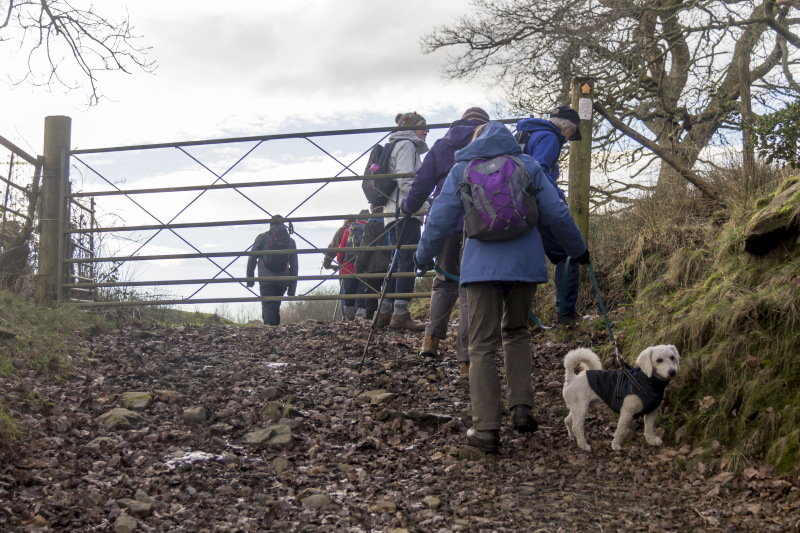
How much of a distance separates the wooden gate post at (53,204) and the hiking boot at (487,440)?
7.09 meters

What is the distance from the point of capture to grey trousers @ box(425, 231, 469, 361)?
592cm

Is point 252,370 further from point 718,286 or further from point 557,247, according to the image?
point 718,286

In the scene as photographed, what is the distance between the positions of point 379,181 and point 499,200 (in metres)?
4.41

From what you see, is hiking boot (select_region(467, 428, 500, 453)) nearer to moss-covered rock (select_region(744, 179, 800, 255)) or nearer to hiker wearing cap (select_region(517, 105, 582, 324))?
hiker wearing cap (select_region(517, 105, 582, 324))

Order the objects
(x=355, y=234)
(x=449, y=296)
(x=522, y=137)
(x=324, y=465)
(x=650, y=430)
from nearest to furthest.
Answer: (x=324, y=465)
(x=650, y=430)
(x=522, y=137)
(x=449, y=296)
(x=355, y=234)

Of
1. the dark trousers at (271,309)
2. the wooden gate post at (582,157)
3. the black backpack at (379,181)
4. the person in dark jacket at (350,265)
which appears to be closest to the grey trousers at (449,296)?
the wooden gate post at (582,157)

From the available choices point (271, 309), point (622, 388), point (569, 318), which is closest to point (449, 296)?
point (569, 318)

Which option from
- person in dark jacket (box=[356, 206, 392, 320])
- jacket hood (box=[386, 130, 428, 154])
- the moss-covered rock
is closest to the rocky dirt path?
the moss-covered rock

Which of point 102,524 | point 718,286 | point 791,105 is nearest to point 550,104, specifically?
point 791,105

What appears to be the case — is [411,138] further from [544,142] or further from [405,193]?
[544,142]

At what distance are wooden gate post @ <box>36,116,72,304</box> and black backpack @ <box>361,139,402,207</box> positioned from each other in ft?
14.0

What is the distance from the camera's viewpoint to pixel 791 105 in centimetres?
648

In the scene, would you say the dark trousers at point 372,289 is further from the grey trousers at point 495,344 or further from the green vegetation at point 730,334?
the grey trousers at point 495,344

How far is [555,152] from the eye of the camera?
6047 mm
